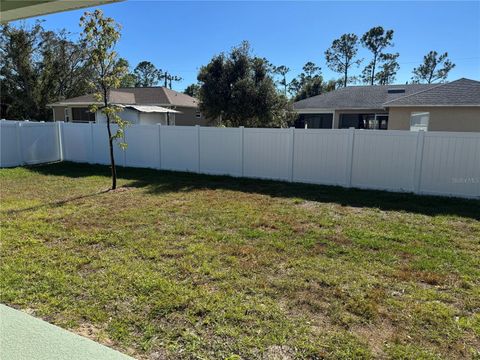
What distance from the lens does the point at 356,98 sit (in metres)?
21.8

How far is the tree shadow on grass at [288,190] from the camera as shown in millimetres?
7280

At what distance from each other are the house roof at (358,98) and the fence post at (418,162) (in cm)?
1246

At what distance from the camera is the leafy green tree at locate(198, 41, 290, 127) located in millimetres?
16109

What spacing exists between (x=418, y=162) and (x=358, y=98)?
14.6 metres

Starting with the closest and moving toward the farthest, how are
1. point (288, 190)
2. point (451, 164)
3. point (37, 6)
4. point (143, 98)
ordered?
point (37, 6) → point (451, 164) → point (288, 190) → point (143, 98)

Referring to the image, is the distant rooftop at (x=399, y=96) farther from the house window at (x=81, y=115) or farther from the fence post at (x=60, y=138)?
the house window at (x=81, y=115)

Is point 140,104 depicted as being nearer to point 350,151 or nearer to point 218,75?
point 218,75

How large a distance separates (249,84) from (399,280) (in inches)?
526

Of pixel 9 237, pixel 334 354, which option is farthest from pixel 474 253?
pixel 9 237

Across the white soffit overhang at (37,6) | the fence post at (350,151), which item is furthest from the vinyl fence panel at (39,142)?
the fence post at (350,151)

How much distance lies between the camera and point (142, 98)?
87.8ft

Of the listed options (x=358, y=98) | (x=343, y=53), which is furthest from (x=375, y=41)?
(x=358, y=98)

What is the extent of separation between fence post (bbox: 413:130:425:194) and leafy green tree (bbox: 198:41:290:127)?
900cm

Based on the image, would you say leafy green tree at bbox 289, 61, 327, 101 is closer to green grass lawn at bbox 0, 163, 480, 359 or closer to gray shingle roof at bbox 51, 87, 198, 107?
gray shingle roof at bbox 51, 87, 198, 107
